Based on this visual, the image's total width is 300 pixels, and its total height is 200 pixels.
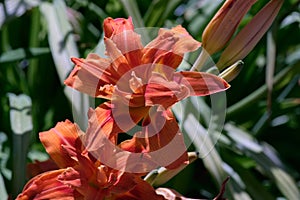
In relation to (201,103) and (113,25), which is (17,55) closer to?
(201,103)

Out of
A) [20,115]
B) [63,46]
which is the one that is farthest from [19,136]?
[63,46]

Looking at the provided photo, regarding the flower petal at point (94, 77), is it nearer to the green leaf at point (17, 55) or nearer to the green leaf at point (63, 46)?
the green leaf at point (63, 46)

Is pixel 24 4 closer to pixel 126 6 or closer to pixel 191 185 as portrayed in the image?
pixel 126 6

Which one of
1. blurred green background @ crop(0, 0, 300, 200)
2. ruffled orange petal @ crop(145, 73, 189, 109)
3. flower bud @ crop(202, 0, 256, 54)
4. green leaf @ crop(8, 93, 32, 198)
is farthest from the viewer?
blurred green background @ crop(0, 0, 300, 200)

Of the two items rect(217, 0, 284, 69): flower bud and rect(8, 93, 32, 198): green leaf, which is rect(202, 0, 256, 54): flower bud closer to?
rect(217, 0, 284, 69): flower bud

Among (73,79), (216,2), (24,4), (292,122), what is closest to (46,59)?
(24,4)

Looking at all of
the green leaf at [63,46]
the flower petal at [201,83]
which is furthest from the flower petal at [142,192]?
the green leaf at [63,46]

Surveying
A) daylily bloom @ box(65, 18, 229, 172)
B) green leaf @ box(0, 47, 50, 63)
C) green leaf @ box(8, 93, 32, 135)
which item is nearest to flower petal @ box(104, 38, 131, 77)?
daylily bloom @ box(65, 18, 229, 172)
